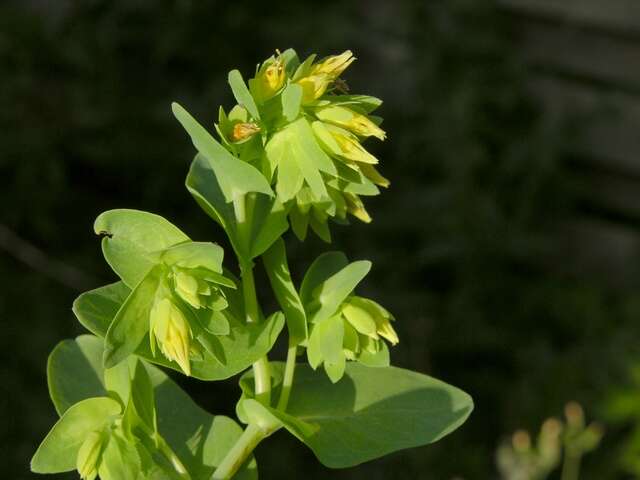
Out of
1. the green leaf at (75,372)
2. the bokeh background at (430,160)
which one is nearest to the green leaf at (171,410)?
the green leaf at (75,372)

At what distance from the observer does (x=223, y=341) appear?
627 millimetres

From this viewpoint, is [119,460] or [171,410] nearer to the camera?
[119,460]

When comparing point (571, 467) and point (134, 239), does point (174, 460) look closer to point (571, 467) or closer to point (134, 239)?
point (134, 239)

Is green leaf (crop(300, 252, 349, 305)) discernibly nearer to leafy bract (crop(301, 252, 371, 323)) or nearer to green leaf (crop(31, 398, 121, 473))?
leafy bract (crop(301, 252, 371, 323))

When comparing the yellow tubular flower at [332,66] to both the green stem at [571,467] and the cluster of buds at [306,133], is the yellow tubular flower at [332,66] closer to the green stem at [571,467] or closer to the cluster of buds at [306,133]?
the cluster of buds at [306,133]

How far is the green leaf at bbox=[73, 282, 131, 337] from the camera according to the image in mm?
590

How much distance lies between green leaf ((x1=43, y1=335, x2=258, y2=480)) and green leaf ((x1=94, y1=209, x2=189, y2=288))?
0.14 meters

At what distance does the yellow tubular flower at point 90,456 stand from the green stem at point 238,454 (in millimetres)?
82

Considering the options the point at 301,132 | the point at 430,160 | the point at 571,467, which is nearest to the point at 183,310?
the point at 301,132

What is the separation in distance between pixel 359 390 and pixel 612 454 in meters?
1.73

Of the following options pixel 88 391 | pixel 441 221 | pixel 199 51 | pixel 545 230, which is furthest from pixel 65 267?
pixel 88 391

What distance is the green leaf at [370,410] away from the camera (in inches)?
27.3

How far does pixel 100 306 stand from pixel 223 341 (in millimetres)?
80

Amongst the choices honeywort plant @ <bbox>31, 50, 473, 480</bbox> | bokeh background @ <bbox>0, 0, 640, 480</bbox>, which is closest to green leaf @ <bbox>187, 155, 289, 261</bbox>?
honeywort plant @ <bbox>31, 50, 473, 480</bbox>
